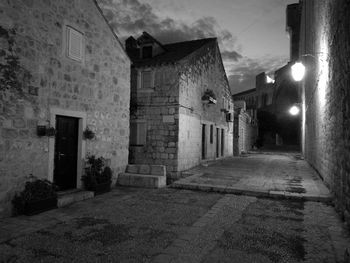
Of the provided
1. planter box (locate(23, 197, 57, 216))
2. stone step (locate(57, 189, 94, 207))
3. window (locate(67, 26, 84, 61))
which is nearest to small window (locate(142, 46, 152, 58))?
window (locate(67, 26, 84, 61))

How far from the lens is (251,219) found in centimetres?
534

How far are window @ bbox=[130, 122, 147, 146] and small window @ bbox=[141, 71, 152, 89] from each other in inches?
63.4

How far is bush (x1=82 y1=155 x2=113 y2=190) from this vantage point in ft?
24.2

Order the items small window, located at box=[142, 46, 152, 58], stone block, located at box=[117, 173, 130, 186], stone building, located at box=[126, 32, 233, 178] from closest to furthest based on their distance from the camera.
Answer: stone block, located at box=[117, 173, 130, 186]
stone building, located at box=[126, 32, 233, 178]
small window, located at box=[142, 46, 152, 58]

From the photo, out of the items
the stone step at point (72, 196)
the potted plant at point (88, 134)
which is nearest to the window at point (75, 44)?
the potted plant at point (88, 134)

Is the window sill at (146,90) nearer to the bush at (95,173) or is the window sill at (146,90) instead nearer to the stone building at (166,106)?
the stone building at (166,106)

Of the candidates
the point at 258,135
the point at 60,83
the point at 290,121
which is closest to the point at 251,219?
the point at 60,83

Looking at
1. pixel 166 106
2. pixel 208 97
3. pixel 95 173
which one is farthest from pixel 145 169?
pixel 208 97

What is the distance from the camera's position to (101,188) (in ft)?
24.9

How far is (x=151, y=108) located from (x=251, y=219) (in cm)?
745

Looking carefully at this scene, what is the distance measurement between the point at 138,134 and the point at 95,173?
4.68 metres

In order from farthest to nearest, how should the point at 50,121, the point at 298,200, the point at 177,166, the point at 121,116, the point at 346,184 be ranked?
1. the point at 177,166
2. the point at 121,116
3. the point at 298,200
4. the point at 50,121
5. the point at 346,184

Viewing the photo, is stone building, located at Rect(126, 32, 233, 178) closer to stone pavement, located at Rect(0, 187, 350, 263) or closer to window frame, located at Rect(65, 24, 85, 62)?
window frame, located at Rect(65, 24, 85, 62)

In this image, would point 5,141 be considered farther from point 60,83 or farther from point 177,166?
point 177,166
